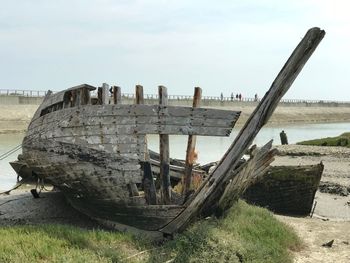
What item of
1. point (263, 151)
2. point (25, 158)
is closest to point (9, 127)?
point (25, 158)

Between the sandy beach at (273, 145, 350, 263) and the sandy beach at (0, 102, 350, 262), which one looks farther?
the sandy beach at (0, 102, 350, 262)

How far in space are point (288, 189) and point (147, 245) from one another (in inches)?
270

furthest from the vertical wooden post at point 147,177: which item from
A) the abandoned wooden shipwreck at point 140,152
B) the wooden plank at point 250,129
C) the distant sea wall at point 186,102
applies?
the distant sea wall at point 186,102

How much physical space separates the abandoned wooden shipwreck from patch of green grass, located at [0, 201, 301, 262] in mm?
534

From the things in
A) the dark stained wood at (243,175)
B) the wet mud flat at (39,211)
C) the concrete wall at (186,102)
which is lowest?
the wet mud flat at (39,211)

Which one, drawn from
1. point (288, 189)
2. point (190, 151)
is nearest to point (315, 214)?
point (288, 189)

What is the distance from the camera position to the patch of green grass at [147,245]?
20.8 feet

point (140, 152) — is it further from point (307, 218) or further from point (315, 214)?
point (315, 214)

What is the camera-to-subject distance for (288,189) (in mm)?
13250

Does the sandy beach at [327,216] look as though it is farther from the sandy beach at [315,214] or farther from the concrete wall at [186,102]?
the concrete wall at [186,102]

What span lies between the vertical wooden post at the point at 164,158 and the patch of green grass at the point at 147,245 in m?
0.73

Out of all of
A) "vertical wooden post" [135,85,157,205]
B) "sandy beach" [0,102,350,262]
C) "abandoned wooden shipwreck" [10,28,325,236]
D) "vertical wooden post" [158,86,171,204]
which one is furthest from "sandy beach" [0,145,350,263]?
"vertical wooden post" [158,86,171,204]

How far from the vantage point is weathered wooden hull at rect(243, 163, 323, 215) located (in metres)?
12.9

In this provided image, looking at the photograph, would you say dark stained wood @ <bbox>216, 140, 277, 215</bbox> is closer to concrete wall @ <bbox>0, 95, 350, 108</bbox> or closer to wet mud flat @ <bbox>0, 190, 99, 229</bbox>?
wet mud flat @ <bbox>0, 190, 99, 229</bbox>
